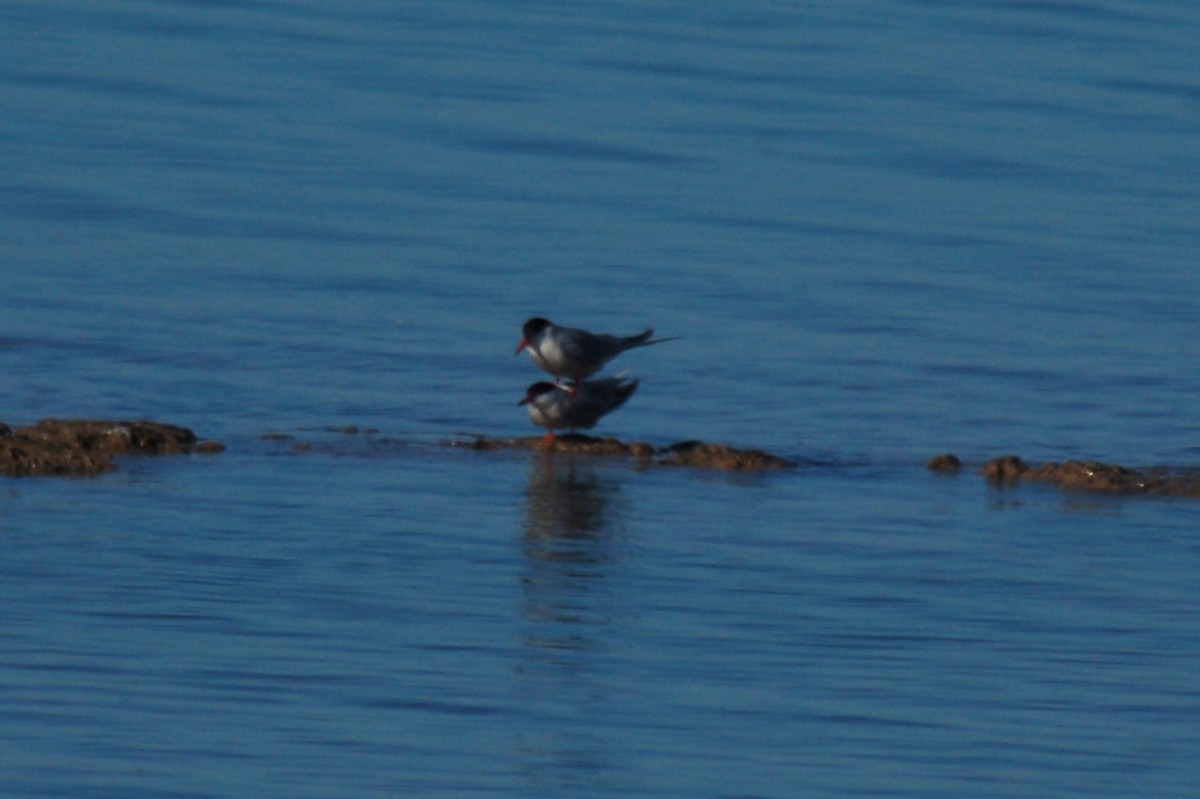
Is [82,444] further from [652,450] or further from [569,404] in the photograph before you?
[652,450]

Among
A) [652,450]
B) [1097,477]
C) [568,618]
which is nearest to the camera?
[568,618]

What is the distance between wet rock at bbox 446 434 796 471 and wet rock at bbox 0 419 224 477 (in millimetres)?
1188

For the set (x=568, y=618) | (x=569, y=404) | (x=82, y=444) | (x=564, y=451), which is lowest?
(x=568, y=618)

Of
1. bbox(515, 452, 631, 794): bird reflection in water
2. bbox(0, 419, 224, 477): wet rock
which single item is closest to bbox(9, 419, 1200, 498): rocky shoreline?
bbox(0, 419, 224, 477): wet rock

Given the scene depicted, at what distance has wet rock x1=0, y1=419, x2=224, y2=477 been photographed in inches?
367

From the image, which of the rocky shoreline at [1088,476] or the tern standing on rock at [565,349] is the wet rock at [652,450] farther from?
the rocky shoreline at [1088,476]

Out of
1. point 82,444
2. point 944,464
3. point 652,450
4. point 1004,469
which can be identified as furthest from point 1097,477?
point 82,444

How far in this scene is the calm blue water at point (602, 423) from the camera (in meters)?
6.53

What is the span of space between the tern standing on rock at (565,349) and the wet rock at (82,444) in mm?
1733

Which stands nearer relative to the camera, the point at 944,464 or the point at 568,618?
the point at 568,618

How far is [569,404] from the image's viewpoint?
34.6 ft

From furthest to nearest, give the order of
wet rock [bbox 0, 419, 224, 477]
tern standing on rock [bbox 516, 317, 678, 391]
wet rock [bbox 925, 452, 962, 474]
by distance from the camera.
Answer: tern standing on rock [bbox 516, 317, 678, 391] < wet rock [bbox 925, 452, 962, 474] < wet rock [bbox 0, 419, 224, 477]

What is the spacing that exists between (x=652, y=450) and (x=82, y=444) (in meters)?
2.33

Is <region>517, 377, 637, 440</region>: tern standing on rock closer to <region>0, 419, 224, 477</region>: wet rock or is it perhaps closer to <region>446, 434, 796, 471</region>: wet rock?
<region>446, 434, 796, 471</region>: wet rock
